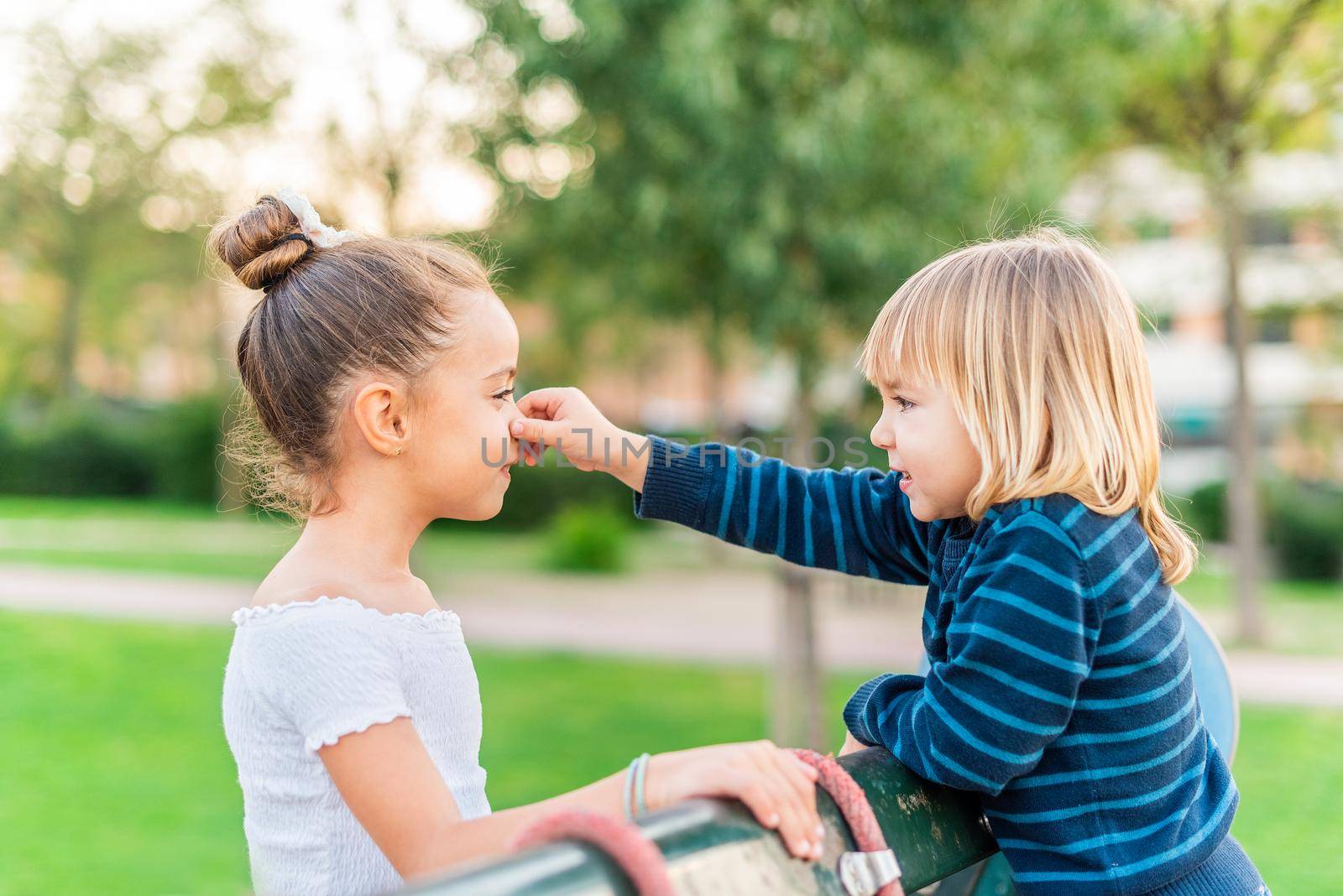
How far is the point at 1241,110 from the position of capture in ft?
32.9

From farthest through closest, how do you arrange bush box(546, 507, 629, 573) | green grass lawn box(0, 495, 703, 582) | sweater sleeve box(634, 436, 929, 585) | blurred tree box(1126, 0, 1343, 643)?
1. bush box(546, 507, 629, 573)
2. green grass lawn box(0, 495, 703, 582)
3. blurred tree box(1126, 0, 1343, 643)
4. sweater sleeve box(634, 436, 929, 585)

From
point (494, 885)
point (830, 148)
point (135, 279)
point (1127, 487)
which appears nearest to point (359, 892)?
point (494, 885)

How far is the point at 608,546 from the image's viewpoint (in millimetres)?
15414

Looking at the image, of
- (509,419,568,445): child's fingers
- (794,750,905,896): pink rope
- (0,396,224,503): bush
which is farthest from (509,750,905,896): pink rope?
(0,396,224,503): bush

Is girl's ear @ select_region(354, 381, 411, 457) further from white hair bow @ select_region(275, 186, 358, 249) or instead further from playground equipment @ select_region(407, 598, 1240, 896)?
playground equipment @ select_region(407, 598, 1240, 896)

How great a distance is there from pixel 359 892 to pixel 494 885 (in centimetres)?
70

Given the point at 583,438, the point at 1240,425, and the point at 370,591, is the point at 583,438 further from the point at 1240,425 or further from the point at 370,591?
the point at 1240,425

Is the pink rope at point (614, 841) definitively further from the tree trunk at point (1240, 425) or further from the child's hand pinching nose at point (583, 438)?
the tree trunk at point (1240, 425)

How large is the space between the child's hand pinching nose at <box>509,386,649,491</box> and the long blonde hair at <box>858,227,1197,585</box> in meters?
0.51

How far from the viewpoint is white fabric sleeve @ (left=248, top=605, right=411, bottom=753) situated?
1.27 m

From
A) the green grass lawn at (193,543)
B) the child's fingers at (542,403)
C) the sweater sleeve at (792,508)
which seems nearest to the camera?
the sweater sleeve at (792,508)

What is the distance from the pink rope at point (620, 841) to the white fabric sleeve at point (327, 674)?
0.42m

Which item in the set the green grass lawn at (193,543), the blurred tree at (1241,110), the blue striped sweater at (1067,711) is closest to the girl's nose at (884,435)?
the blue striped sweater at (1067,711)

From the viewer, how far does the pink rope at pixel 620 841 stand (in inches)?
33.4
